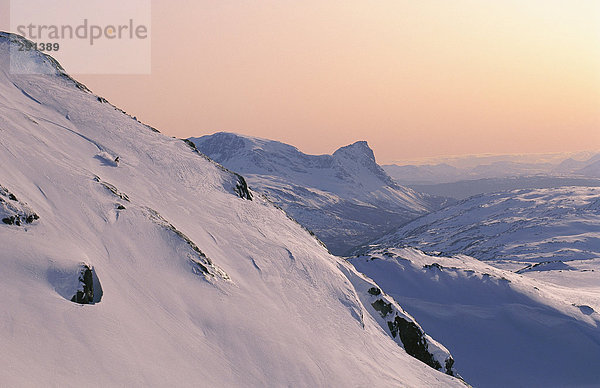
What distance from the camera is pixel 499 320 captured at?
58.2 metres

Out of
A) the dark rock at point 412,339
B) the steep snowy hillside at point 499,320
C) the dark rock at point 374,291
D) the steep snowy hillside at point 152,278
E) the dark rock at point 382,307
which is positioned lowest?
the steep snowy hillside at point 499,320

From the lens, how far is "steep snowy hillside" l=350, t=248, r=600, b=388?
5134 centimetres

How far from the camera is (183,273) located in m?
19.3

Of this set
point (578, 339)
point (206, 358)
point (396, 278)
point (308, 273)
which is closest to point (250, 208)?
point (308, 273)

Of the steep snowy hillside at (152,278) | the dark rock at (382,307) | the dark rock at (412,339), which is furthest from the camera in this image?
the dark rock at (382,307)

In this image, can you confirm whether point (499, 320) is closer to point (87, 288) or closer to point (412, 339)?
point (412, 339)

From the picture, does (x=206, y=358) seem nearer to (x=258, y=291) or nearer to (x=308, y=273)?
(x=258, y=291)

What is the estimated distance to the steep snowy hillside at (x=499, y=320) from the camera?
5134cm

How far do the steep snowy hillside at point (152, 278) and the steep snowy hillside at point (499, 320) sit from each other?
2484cm

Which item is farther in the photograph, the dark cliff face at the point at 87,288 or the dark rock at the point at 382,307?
the dark rock at the point at 382,307

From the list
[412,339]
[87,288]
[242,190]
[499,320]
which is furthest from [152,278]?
[499,320]

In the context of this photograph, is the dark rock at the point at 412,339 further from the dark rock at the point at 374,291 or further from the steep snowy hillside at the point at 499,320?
the steep snowy hillside at the point at 499,320

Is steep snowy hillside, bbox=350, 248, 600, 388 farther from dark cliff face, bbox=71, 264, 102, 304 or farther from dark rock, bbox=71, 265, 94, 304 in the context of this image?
dark rock, bbox=71, 265, 94, 304

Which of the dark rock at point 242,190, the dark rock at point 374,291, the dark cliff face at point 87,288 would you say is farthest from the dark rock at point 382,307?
the dark cliff face at point 87,288
